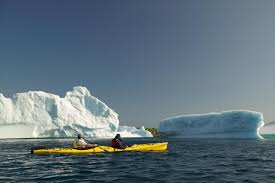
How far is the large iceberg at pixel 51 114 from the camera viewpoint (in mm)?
75188

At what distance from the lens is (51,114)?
256 feet

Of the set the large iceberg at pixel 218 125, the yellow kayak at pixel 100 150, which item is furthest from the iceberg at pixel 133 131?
the yellow kayak at pixel 100 150

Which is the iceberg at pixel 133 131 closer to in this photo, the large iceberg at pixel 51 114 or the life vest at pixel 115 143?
the large iceberg at pixel 51 114

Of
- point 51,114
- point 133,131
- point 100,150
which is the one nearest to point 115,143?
point 100,150

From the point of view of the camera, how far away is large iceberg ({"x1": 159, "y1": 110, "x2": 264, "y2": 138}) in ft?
247

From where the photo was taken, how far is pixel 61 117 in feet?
259

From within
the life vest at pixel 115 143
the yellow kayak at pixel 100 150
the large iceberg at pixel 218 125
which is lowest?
the yellow kayak at pixel 100 150

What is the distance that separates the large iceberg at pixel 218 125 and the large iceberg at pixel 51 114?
20.5 meters

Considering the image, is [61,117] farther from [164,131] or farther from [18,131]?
[164,131]

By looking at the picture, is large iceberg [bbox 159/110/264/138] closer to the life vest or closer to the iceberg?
the iceberg

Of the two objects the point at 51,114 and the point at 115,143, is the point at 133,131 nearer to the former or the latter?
the point at 51,114

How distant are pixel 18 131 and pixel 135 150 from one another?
57.7m

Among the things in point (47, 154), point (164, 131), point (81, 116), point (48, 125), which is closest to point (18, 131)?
point (48, 125)

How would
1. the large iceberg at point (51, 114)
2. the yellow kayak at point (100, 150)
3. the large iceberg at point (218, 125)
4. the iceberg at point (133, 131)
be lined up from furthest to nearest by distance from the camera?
the iceberg at point (133, 131), the large iceberg at point (218, 125), the large iceberg at point (51, 114), the yellow kayak at point (100, 150)
